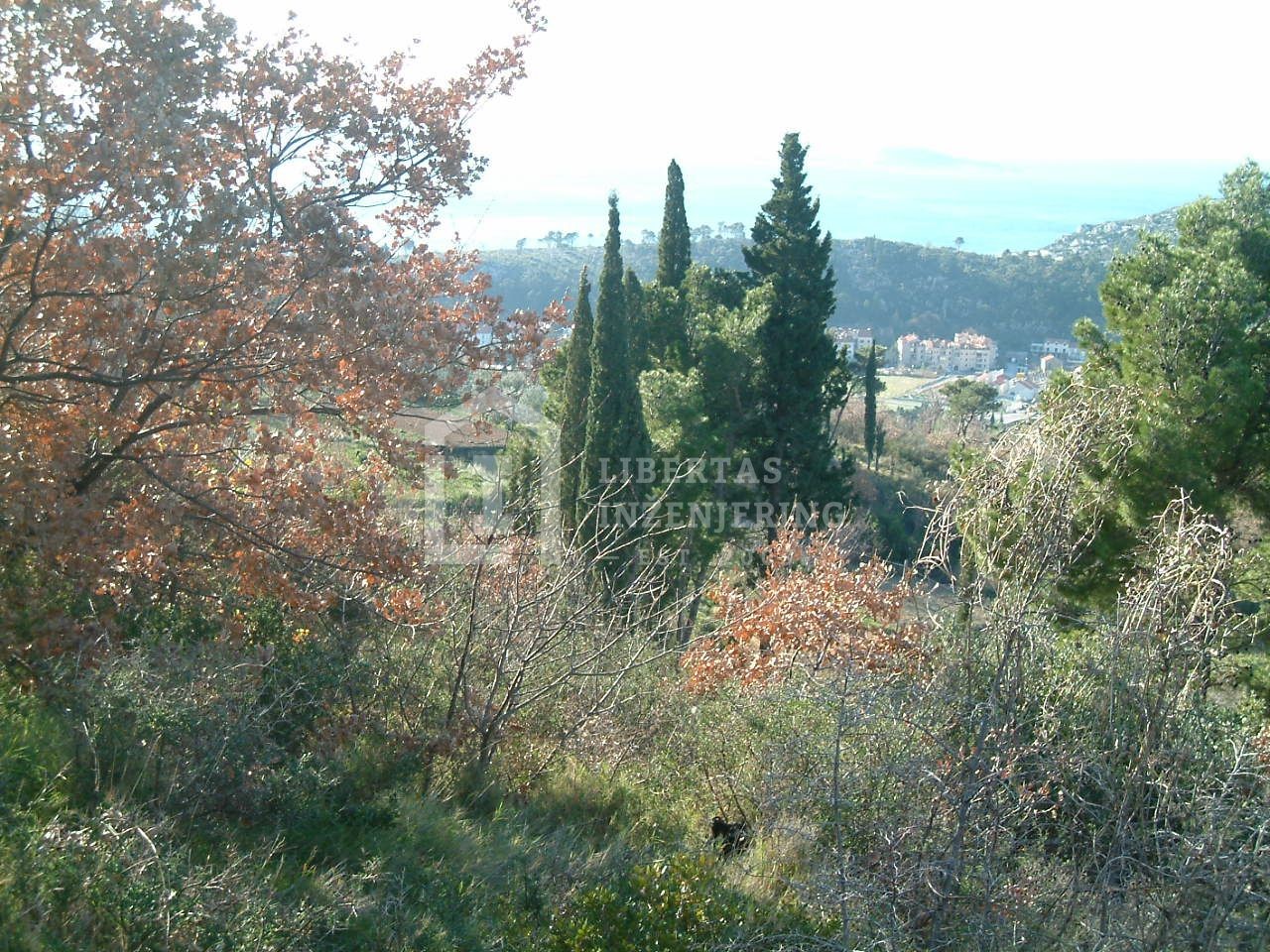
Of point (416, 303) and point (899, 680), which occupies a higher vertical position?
point (416, 303)

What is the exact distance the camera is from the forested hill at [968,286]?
165 feet

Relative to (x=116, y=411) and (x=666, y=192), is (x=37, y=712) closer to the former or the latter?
(x=116, y=411)

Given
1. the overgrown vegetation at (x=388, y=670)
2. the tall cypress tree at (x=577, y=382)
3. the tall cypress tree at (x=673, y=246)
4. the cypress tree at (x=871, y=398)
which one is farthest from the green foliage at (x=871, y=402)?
the overgrown vegetation at (x=388, y=670)

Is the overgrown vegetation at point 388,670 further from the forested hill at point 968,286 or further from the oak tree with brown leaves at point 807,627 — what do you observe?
the forested hill at point 968,286

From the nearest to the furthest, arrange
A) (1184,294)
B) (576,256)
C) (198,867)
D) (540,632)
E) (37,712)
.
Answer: (198,867) → (37,712) → (540,632) → (1184,294) → (576,256)

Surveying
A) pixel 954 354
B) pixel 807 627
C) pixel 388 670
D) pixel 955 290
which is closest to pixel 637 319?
pixel 807 627

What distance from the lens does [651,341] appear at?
65.2 ft

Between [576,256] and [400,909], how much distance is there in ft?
118

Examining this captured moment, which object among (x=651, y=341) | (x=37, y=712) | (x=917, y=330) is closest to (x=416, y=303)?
(x=37, y=712)

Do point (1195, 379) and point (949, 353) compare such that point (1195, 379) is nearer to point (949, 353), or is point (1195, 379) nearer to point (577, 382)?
point (577, 382)

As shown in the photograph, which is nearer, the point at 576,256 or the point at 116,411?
the point at 116,411

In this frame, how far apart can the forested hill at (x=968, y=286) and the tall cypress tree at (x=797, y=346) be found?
2782 centimetres

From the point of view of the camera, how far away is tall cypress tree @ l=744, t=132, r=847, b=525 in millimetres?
18125

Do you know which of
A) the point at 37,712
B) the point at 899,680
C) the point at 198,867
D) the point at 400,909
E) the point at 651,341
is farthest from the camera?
the point at 651,341
